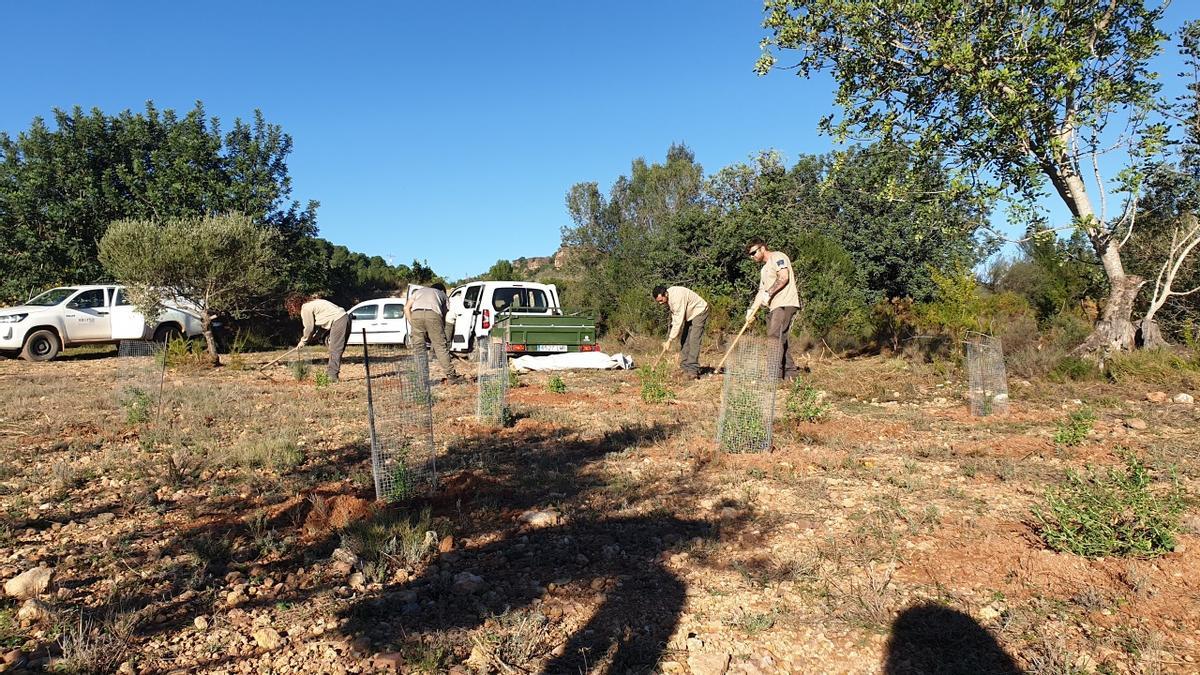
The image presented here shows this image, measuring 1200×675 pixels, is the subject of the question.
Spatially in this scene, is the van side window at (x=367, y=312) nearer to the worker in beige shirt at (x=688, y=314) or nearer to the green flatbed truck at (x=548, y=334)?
the green flatbed truck at (x=548, y=334)

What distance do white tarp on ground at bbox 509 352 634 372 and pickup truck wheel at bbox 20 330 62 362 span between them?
31.3ft

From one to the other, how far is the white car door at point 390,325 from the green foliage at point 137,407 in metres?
9.90

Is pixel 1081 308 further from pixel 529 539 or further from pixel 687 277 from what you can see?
pixel 529 539

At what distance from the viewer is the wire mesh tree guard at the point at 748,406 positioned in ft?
18.1

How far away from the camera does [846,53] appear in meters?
9.89

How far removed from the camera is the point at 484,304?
1499 centimetres

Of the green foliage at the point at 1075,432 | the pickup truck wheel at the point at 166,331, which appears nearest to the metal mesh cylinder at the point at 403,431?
the green foliage at the point at 1075,432

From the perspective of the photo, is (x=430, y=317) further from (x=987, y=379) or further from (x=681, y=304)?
(x=987, y=379)

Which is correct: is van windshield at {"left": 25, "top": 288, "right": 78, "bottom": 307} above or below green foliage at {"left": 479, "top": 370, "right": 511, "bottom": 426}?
above

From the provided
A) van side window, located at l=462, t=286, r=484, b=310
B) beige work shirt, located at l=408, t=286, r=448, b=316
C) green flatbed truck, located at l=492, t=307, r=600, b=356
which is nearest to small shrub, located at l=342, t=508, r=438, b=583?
beige work shirt, located at l=408, t=286, r=448, b=316

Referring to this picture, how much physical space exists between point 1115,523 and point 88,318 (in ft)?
57.4

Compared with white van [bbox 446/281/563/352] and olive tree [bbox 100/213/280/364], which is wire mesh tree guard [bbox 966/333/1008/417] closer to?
white van [bbox 446/281/563/352]

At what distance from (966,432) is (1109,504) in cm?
314

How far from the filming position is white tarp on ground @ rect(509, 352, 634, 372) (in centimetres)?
1294
